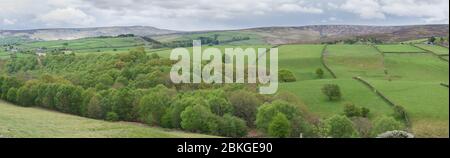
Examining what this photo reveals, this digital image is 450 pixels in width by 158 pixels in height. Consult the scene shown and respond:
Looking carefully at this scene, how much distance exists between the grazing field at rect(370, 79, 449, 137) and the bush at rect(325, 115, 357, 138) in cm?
711

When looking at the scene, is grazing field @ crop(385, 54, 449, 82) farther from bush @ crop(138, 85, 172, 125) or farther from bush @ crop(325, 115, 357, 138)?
bush @ crop(138, 85, 172, 125)

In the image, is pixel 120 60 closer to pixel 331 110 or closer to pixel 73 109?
pixel 73 109

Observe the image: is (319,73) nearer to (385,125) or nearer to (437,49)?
(437,49)

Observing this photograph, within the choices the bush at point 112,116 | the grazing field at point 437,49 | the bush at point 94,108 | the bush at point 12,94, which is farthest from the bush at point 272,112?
the grazing field at point 437,49

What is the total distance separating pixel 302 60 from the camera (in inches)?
4129

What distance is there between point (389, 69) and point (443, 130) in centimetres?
4505

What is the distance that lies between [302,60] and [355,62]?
11259 mm

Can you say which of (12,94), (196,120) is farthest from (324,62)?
(12,94)

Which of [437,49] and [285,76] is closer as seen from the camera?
[285,76]

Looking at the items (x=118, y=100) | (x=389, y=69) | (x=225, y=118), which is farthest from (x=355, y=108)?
(x=389, y=69)

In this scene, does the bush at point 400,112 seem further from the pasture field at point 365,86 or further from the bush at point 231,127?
the bush at point 231,127

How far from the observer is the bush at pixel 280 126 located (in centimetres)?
4850

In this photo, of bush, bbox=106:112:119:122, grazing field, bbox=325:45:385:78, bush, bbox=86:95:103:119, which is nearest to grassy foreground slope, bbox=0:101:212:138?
bush, bbox=106:112:119:122
